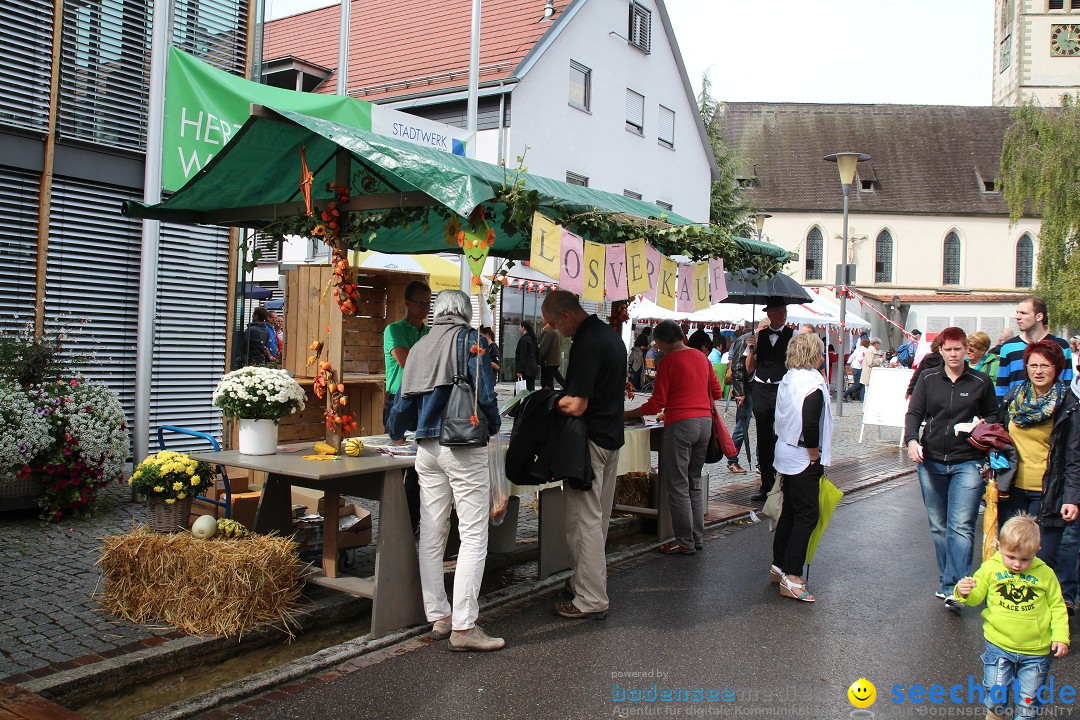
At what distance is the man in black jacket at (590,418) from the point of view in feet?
18.9

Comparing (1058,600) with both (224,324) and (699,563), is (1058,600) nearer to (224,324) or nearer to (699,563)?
(699,563)

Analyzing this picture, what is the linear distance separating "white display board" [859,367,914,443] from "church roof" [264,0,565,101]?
454 inches

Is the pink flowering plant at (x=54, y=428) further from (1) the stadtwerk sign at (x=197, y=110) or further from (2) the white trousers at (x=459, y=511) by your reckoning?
(2) the white trousers at (x=459, y=511)

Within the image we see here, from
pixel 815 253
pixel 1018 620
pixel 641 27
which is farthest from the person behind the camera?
pixel 815 253

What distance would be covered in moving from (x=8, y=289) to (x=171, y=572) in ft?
14.4

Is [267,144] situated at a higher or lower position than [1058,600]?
higher

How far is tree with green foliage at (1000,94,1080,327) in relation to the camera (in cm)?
3509

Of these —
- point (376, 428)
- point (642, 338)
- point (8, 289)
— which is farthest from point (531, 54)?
point (8, 289)

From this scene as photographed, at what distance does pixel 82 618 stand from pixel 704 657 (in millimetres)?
3443

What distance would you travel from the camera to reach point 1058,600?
4062mm

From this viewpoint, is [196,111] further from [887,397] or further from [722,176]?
[722,176]

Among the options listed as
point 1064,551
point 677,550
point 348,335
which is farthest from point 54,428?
point 1064,551

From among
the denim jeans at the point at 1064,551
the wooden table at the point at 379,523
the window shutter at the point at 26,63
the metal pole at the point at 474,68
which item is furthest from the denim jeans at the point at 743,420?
the window shutter at the point at 26,63

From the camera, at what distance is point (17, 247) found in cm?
826
